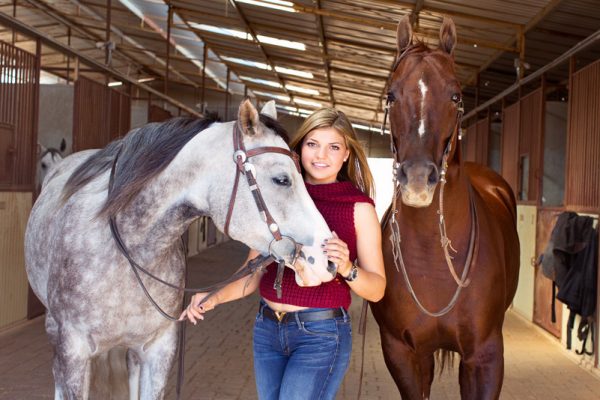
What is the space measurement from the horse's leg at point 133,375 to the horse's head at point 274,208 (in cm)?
88

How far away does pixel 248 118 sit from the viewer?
7.19ft

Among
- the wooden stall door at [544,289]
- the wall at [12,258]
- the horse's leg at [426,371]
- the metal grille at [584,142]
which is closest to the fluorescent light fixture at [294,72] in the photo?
the wooden stall door at [544,289]

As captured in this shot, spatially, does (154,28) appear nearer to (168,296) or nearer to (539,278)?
(539,278)

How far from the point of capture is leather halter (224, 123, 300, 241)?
7.05ft

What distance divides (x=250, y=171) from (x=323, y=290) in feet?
1.34

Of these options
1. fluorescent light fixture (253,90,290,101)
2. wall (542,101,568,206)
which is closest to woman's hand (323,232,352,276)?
wall (542,101,568,206)

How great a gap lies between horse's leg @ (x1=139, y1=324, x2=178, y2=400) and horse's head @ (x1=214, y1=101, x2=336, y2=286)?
0.61 meters

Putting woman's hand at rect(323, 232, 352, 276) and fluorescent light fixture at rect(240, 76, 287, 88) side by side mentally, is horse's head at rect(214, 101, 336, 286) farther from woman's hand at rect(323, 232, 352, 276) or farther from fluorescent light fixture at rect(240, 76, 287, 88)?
fluorescent light fixture at rect(240, 76, 287, 88)

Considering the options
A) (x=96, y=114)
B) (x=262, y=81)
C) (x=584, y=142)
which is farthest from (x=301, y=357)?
(x=262, y=81)

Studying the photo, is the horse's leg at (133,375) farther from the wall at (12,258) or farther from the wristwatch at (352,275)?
the wall at (12,258)

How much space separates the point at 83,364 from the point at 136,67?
18315 millimetres

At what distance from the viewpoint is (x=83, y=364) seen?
2477 mm

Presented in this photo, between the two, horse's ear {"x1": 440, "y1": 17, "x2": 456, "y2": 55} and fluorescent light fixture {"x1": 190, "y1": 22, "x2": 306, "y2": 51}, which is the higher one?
fluorescent light fixture {"x1": 190, "y1": 22, "x2": 306, "y2": 51}

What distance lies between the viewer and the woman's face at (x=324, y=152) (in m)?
2.37
